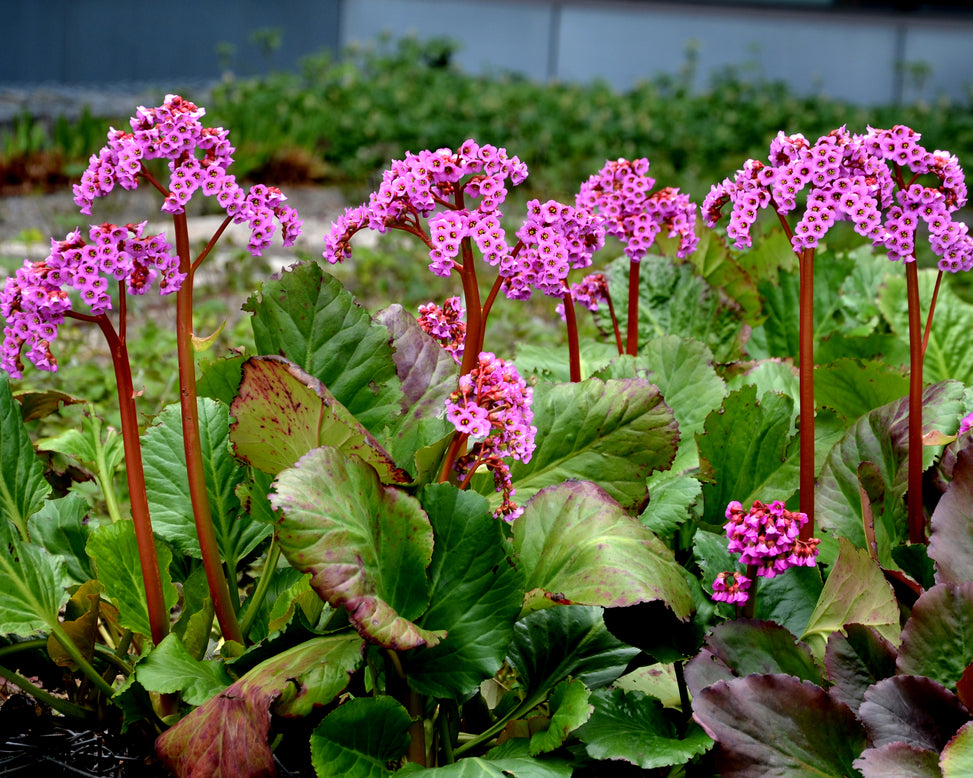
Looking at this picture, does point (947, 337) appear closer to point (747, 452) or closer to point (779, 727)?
point (747, 452)

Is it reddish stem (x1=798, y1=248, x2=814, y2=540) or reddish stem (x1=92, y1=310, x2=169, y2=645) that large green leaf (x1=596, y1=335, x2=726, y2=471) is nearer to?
reddish stem (x1=798, y1=248, x2=814, y2=540)

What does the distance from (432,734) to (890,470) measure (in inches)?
28.7

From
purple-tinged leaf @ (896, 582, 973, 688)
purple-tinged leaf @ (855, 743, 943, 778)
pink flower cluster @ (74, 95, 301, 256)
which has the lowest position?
purple-tinged leaf @ (855, 743, 943, 778)

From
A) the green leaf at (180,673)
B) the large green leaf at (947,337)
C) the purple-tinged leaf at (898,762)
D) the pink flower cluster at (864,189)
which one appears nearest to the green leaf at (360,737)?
the green leaf at (180,673)

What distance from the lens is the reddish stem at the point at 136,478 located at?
123 cm

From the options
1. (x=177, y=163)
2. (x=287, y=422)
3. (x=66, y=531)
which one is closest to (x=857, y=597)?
(x=287, y=422)

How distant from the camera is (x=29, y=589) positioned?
1360mm

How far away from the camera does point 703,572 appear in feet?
4.40

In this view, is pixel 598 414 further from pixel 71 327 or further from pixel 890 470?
pixel 71 327

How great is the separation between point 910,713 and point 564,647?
428mm

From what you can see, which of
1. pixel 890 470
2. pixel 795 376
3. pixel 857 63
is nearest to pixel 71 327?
pixel 795 376

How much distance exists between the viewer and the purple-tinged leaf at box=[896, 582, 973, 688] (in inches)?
46.3

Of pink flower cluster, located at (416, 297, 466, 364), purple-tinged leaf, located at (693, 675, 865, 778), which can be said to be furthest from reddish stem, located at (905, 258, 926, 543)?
pink flower cluster, located at (416, 297, 466, 364)

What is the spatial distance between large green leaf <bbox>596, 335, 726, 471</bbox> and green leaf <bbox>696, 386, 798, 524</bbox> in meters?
0.10
